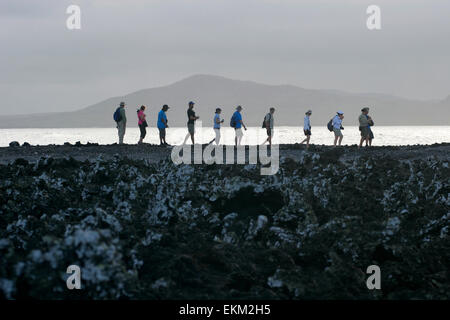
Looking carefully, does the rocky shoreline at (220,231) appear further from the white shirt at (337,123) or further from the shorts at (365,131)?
the shorts at (365,131)

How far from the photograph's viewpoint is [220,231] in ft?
37.2

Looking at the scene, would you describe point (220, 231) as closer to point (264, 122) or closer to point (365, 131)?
point (264, 122)

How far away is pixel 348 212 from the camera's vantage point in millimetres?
12484

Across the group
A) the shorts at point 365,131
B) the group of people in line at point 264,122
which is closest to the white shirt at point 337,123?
the group of people in line at point 264,122

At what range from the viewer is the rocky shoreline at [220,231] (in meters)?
7.70

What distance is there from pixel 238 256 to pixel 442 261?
9.72ft

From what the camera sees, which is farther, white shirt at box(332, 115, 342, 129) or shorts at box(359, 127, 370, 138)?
shorts at box(359, 127, 370, 138)

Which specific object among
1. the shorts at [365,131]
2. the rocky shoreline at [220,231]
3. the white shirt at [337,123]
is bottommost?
the rocky shoreline at [220,231]

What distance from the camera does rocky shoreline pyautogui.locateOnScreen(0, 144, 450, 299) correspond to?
7695 mm

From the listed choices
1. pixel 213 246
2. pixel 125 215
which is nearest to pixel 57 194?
pixel 125 215

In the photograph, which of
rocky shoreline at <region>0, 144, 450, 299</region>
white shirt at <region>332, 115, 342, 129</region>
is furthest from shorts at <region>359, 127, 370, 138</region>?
rocky shoreline at <region>0, 144, 450, 299</region>

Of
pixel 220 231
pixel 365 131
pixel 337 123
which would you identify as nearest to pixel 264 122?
pixel 337 123

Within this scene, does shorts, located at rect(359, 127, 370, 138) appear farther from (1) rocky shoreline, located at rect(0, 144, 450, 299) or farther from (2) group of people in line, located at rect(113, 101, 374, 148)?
(1) rocky shoreline, located at rect(0, 144, 450, 299)
